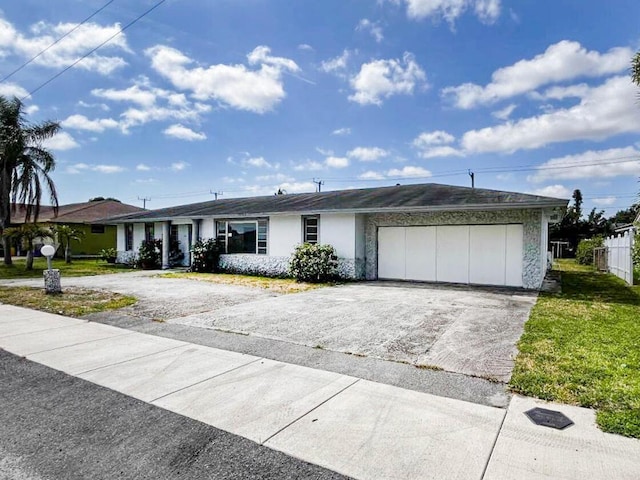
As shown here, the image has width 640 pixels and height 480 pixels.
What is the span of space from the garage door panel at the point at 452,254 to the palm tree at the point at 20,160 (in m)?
19.1

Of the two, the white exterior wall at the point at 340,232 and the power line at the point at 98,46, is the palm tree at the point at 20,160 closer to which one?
the power line at the point at 98,46

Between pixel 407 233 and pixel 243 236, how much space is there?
7.04 m

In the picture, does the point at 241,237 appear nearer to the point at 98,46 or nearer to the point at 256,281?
the point at 256,281

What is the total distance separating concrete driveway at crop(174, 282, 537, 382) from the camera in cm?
523

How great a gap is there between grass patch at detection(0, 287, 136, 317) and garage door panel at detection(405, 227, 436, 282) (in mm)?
8863

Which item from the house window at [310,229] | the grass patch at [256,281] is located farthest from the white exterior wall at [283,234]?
the grass patch at [256,281]

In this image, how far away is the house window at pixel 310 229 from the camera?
14.7m

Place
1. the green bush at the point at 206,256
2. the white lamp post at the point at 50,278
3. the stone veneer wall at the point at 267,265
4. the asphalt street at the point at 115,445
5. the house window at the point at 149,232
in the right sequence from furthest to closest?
1. the house window at the point at 149,232
2. the green bush at the point at 206,256
3. the stone veneer wall at the point at 267,265
4. the white lamp post at the point at 50,278
5. the asphalt street at the point at 115,445

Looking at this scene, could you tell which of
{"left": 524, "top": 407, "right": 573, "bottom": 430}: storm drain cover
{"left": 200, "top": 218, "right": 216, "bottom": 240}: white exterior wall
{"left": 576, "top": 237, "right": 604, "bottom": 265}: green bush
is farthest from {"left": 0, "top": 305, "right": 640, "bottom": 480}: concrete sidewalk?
{"left": 576, "top": 237, "right": 604, "bottom": 265}: green bush

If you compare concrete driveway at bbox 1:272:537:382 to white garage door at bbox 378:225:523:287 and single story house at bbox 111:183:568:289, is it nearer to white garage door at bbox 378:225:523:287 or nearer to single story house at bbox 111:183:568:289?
white garage door at bbox 378:225:523:287

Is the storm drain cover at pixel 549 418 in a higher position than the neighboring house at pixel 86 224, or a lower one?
lower

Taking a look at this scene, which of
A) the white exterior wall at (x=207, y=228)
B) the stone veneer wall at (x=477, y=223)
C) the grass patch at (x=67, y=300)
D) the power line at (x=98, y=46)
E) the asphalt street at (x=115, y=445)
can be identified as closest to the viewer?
the asphalt street at (x=115, y=445)

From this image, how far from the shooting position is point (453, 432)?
315 cm

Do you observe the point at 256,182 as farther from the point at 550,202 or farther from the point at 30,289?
the point at 550,202
